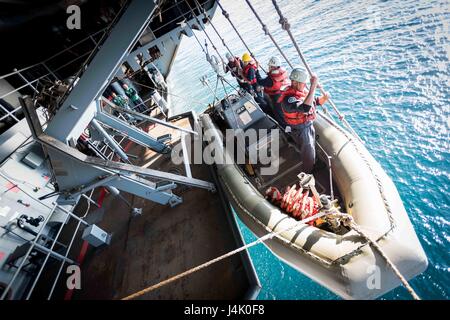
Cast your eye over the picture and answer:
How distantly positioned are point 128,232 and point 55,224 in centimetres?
235

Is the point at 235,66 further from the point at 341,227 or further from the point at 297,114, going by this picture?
the point at 341,227

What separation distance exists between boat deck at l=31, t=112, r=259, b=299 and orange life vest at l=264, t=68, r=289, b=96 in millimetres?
2407

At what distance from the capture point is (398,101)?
6.17 metres

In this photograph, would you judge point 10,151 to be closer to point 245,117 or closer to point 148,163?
point 148,163

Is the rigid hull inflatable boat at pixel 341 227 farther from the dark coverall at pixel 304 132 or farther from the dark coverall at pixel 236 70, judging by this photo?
the dark coverall at pixel 236 70

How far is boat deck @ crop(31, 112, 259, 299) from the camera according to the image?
3.29 metres

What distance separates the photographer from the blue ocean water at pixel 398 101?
12.4ft

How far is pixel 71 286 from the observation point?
4.08 meters

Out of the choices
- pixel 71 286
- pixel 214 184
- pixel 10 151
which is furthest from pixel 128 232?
pixel 10 151

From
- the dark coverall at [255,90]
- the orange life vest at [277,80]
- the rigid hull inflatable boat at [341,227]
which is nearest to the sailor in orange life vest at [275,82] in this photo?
the orange life vest at [277,80]

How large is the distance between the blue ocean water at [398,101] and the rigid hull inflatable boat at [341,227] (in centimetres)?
122

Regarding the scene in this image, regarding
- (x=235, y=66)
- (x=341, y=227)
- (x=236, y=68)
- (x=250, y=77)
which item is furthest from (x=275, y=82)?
(x=341, y=227)

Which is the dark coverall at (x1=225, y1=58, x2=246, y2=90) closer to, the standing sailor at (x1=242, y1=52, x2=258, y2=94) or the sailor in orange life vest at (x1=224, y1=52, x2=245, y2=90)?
the sailor in orange life vest at (x1=224, y1=52, x2=245, y2=90)

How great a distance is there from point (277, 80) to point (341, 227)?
11.2ft
